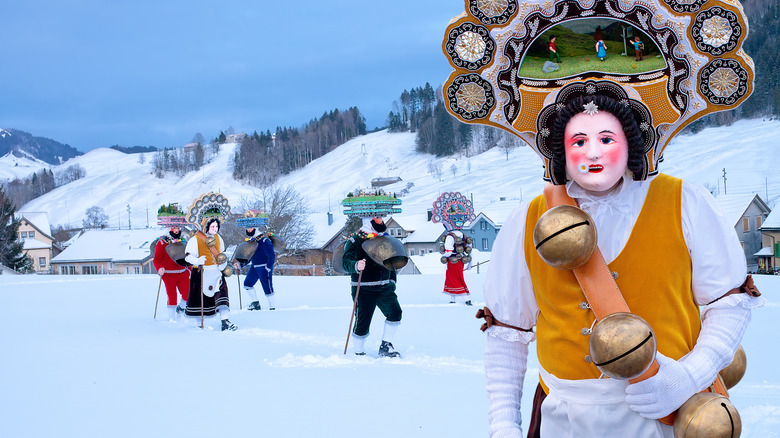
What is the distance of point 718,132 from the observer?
6338 cm

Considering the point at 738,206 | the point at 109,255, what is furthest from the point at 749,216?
the point at 109,255

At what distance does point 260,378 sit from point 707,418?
456 cm

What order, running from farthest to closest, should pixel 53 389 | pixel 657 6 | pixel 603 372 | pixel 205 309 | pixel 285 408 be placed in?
pixel 205 309
pixel 53 389
pixel 285 408
pixel 657 6
pixel 603 372

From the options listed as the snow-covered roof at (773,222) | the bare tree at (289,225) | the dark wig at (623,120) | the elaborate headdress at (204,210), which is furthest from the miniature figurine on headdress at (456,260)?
the bare tree at (289,225)

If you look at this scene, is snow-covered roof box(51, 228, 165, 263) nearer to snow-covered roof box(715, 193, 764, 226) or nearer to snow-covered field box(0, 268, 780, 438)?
snow-covered roof box(715, 193, 764, 226)

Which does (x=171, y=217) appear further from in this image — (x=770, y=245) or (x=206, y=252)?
(x=770, y=245)

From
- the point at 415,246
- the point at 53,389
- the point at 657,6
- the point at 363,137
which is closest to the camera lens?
the point at 657,6

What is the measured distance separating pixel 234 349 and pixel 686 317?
6.03m

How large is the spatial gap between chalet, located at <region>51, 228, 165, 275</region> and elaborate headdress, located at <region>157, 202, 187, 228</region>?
97.8ft

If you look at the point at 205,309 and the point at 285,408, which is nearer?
the point at 285,408

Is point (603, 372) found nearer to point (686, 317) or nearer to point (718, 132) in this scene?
point (686, 317)

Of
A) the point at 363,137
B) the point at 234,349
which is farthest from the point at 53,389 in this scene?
the point at 363,137

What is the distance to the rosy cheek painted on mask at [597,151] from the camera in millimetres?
1875

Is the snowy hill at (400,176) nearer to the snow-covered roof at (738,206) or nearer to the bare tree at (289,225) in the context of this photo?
the bare tree at (289,225)
